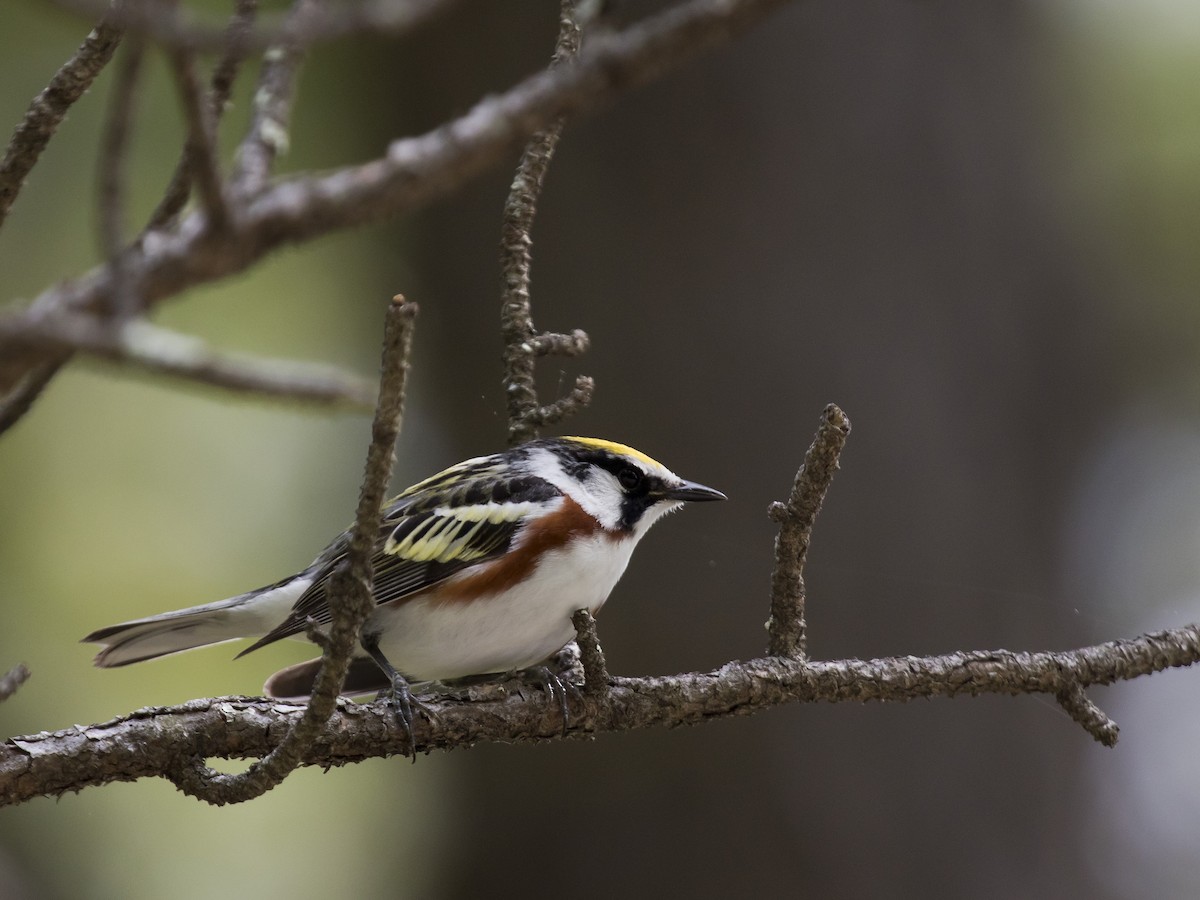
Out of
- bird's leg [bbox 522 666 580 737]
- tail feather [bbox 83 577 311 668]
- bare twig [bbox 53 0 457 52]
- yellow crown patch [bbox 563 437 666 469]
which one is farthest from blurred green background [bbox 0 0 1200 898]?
bare twig [bbox 53 0 457 52]

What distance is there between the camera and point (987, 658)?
2305mm

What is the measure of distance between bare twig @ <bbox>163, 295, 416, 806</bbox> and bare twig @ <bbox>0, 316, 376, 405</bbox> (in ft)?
0.86

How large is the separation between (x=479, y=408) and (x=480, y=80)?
4.61ft

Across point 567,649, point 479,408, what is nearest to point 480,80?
point 479,408

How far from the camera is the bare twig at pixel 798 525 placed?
1.92 m

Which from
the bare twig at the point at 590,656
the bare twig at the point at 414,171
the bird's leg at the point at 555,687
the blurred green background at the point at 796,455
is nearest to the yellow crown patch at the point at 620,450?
the bird's leg at the point at 555,687

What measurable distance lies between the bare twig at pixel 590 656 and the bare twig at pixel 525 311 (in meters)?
0.48

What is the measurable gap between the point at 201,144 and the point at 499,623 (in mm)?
1890

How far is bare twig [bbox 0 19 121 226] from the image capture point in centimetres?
157

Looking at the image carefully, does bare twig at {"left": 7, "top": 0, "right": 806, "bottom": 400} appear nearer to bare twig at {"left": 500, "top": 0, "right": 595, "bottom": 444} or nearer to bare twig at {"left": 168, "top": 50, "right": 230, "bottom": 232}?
bare twig at {"left": 168, "top": 50, "right": 230, "bottom": 232}

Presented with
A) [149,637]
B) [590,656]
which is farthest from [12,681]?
[149,637]

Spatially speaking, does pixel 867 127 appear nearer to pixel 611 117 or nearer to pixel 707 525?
pixel 611 117

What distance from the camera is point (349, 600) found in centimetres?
148

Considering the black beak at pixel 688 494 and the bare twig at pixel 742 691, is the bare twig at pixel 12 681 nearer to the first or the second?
the bare twig at pixel 742 691
